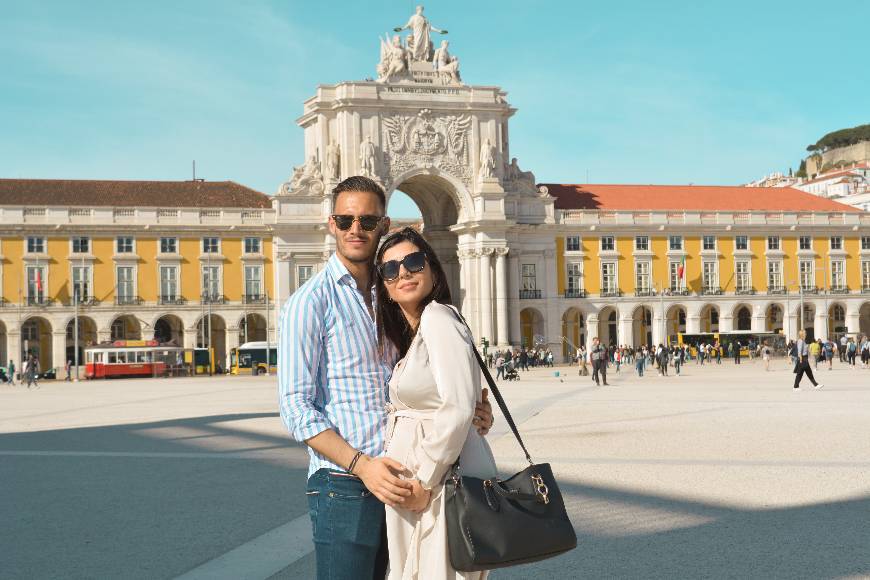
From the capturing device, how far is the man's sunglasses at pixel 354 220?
498cm

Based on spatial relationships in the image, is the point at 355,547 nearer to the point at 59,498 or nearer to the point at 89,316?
the point at 59,498

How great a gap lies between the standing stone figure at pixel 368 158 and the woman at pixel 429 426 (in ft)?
192

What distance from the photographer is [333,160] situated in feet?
212

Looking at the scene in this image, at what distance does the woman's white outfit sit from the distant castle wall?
449 feet

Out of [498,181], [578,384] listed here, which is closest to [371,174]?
[498,181]

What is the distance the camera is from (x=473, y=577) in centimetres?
456

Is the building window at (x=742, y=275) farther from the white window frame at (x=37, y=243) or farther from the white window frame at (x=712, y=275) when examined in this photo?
the white window frame at (x=37, y=243)

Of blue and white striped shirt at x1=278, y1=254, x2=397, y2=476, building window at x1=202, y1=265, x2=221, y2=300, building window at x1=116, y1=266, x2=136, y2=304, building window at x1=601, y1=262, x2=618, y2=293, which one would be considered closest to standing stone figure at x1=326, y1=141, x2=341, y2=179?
building window at x1=202, y1=265, x2=221, y2=300

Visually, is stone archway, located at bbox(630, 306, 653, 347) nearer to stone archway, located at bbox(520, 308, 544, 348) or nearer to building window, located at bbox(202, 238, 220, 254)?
stone archway, located at bbox(520, 308, 544, 348)

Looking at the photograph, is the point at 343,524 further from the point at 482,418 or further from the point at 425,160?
the point at 425,160

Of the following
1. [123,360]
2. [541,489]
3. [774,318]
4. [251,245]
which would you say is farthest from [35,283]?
[541,489]

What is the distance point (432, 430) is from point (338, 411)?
0.50 meters

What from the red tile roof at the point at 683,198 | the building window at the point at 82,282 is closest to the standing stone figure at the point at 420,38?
the red tile roof at the point at 683,198

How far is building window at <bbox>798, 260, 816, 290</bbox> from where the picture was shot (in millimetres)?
73625
